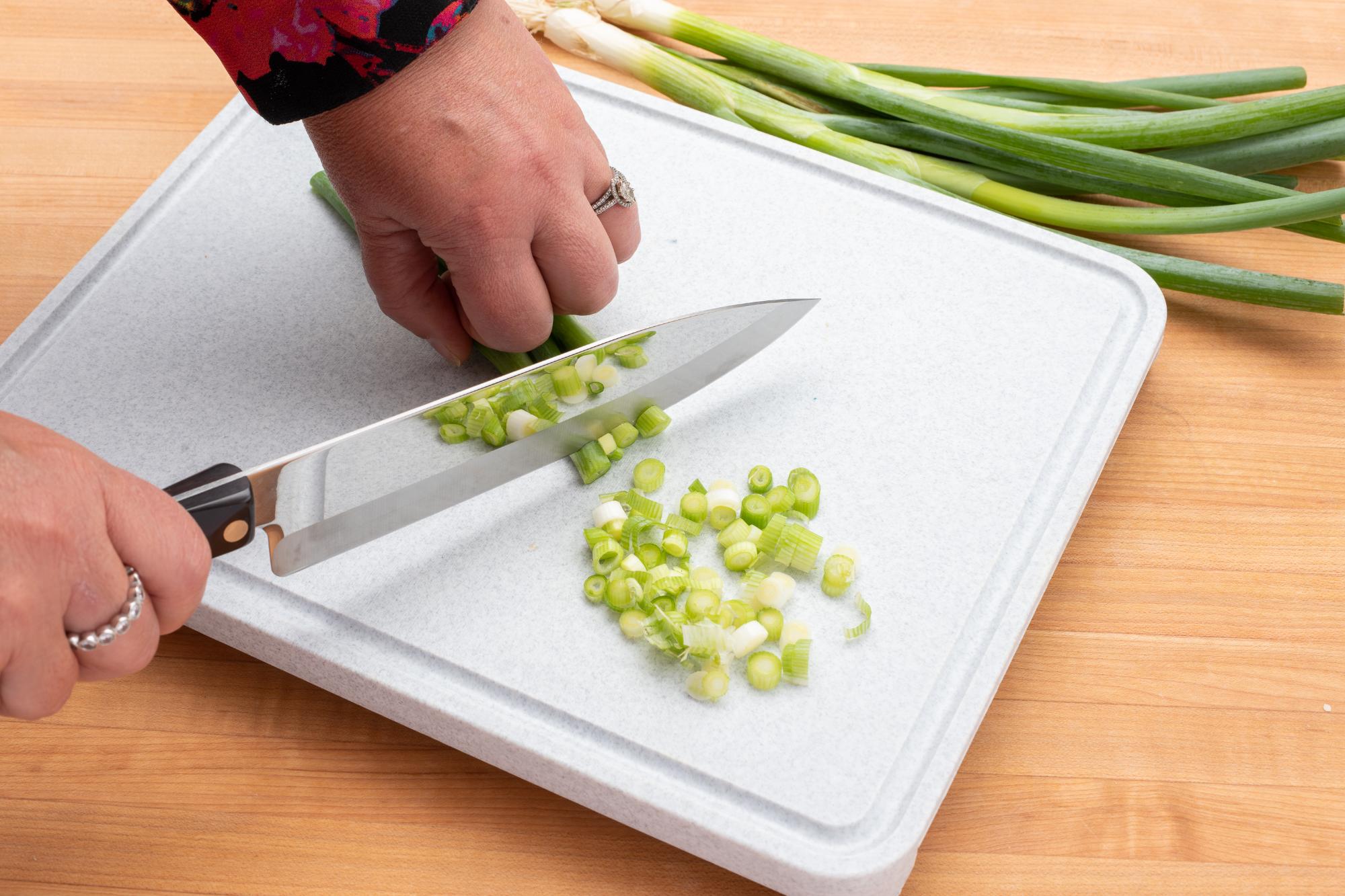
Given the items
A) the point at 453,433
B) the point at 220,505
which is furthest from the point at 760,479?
the point at 220,505

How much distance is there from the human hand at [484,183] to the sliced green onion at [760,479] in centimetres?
26

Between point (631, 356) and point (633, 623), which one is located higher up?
point (631, 356)

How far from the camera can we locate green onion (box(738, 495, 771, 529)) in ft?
3.96

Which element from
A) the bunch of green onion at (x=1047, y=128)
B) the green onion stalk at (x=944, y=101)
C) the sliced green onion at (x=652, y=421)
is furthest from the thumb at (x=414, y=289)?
the green onion stalk at (x=944, y=101)

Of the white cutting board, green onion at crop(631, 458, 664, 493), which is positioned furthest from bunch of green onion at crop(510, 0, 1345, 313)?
green onion at crop(631, 458, 664, 493)

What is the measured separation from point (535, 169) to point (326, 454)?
1.20 ft

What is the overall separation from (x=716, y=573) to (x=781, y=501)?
11 centimetres

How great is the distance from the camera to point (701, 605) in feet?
3.76

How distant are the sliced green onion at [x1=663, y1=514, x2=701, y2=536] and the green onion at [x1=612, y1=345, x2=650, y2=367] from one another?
177 millimetres

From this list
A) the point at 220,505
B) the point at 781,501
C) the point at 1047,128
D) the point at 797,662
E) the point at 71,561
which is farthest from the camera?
the point at 1047,128

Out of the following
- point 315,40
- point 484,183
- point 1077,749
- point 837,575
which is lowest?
point 1077,749

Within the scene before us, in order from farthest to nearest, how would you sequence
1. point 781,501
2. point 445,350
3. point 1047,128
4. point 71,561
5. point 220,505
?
point 1047,128 → point 445,350 → point 781,501 → point 220,505 → point 71,561

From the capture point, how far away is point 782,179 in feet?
5.05

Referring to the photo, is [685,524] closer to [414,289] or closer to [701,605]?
[701,605]
